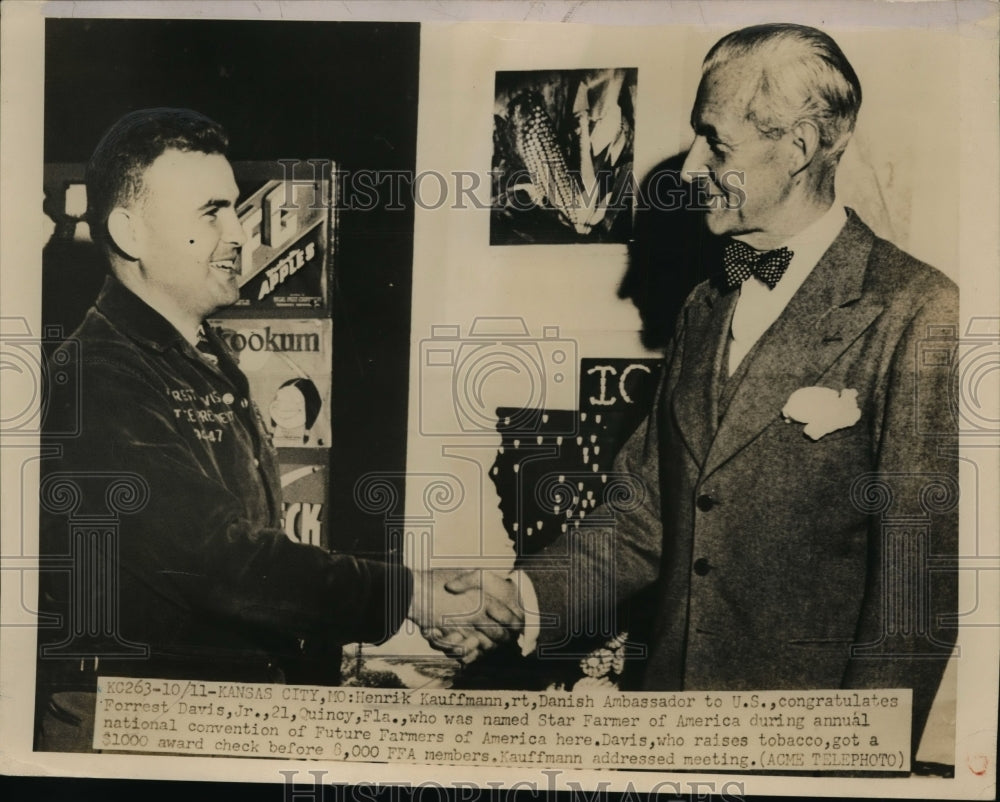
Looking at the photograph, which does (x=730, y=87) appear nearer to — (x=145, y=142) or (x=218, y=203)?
(x=218, y=203)

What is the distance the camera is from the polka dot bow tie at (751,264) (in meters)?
1.95

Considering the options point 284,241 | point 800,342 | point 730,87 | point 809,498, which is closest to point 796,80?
point 730,87

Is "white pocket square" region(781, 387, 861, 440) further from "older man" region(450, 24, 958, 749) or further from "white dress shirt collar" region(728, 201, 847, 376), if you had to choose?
"white dress shirt collar" region(728, 201, 847, 376)

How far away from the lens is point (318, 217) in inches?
78.4

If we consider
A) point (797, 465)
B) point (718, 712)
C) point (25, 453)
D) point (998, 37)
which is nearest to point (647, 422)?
point (797, 465)

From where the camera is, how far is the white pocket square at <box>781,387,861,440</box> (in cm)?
194

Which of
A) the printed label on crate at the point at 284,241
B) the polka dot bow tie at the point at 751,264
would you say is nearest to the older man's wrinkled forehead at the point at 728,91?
the polka dot bow tie at the point at 751,264

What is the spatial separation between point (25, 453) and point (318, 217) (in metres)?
0.79

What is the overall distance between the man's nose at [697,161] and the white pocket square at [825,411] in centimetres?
48

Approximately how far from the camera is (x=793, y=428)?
1940 millimetres

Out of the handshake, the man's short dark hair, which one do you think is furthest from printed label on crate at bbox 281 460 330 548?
the man's short dark hair

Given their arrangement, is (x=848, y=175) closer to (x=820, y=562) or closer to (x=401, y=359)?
(x=820, y=562)

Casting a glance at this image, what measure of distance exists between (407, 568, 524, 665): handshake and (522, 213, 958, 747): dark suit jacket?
0.21 metres

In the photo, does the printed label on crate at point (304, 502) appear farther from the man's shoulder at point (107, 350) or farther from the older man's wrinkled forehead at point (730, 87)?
the older man's wrinkled forehead at point (730, 87)
